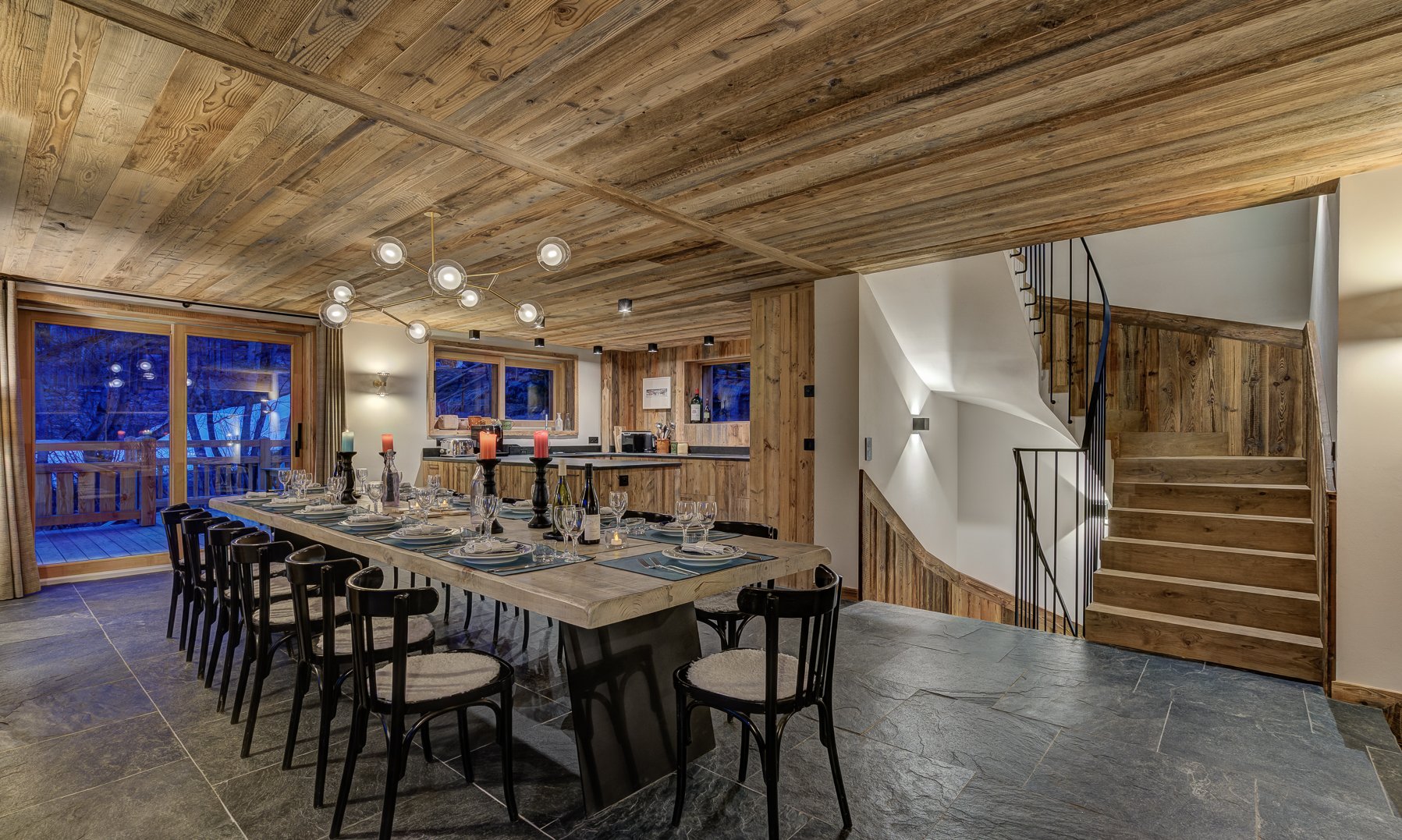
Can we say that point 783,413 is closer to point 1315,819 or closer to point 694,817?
point 694,817

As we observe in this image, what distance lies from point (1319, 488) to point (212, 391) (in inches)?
321

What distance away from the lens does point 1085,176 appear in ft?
9.70

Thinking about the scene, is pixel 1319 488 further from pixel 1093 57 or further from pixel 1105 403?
pixel 1093 57

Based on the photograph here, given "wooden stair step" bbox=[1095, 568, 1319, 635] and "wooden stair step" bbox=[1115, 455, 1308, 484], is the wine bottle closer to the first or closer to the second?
"wooden stair step" bbox=[1095, 568, 1319, 635]

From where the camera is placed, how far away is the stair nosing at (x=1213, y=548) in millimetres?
3633

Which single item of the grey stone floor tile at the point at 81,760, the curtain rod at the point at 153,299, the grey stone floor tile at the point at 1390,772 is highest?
the curtain rod at the point at 153,299

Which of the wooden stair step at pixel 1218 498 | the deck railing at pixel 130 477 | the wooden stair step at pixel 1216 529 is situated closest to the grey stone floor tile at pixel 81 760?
the deck railing at pixel 130 477

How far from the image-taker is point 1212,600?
3.62 metres

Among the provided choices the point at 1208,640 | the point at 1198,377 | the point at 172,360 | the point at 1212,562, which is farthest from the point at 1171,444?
the point at 172,360

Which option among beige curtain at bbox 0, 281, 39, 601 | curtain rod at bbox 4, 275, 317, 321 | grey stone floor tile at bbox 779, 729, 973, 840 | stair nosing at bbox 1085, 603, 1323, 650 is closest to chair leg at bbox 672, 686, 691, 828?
grey stone floor tile at bbox 779, 729, 973, 840

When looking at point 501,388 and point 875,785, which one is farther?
point 501,388

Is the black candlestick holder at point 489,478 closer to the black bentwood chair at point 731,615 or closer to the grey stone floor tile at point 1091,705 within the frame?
the black bentwood chair at point 731,615

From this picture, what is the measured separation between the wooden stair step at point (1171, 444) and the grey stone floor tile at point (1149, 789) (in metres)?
3.18

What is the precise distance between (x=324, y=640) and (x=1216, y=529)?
15.2 ft
